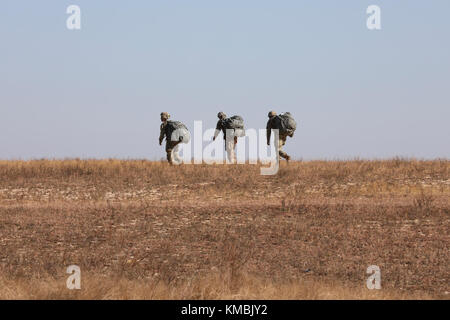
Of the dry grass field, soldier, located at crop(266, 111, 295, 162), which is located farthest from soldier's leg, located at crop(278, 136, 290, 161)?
the dry grass field

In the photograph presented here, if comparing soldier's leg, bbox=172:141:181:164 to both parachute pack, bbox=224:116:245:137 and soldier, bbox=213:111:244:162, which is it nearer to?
soldier, bbox=213:111:244:162

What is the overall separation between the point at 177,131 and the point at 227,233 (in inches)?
422

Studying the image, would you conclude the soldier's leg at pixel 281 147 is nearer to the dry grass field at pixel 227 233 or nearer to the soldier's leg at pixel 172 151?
the dry grass field at pixel 227 233

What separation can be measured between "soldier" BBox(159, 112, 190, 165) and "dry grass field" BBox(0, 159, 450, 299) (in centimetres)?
178

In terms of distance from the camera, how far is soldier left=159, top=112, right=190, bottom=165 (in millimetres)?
26625

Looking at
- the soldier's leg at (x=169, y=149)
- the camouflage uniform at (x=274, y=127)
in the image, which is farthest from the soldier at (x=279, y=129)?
the soldier's leg at (x=169, y=149)

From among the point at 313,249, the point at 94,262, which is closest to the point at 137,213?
the point at 94,262

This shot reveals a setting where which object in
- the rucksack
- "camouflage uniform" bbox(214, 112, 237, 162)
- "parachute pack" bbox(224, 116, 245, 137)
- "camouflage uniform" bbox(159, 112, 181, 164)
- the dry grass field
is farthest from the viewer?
"camouflage uniform" bbox(214, 112, 237, 162)

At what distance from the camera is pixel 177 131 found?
26562mm

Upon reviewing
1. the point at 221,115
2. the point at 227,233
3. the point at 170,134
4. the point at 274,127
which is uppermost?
the point at 221,115

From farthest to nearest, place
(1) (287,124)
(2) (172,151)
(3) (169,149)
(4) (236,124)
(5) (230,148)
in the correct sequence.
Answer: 1. (5) (230,148)
2. (4) (236,124)
3. (2) (172,151)
4. (3) (169,149)
5. (1) (287,124)

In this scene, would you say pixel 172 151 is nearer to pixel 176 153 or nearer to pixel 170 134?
pixel 176 153

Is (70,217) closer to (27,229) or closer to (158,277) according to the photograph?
(27,229)

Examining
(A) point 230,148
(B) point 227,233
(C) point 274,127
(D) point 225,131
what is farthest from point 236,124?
(B) point 227,233
